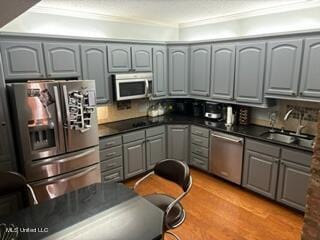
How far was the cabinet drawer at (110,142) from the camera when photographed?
3096mm

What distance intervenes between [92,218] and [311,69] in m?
2.70

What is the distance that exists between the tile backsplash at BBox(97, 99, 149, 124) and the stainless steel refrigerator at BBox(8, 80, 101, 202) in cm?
81

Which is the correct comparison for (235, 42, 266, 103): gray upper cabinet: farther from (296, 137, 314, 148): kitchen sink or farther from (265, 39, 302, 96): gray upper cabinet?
(296, 137, 314, 148): kitchen sink

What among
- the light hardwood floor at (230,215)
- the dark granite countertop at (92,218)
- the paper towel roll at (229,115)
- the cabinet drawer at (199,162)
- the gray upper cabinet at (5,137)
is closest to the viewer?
the dark granite countertop at (92,218)

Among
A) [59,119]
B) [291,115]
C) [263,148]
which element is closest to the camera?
[59,119]

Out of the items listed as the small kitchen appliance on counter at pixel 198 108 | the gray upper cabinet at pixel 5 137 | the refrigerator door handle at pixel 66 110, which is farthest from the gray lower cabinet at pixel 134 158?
the gray upper cabinet at pixel 5 137

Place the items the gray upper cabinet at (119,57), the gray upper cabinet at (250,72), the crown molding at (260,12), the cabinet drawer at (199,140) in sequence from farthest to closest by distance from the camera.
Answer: the cabinet drawer at (199,140) → the gray upper cabinet at (119,57) → the gray upper cabinet at (250,72) → the crown molding at (260,12)

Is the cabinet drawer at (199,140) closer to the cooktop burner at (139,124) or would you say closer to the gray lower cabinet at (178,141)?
the gray lower cabinet at (178,141)

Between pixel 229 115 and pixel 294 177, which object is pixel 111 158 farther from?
pixel 294 177

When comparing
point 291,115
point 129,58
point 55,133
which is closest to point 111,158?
point 55,133

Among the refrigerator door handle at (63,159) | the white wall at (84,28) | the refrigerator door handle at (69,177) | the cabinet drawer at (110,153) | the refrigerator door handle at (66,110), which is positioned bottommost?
the refrigerator door handle at (69,177)

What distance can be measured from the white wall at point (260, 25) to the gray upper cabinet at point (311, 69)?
436 millimetres

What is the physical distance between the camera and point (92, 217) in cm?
151

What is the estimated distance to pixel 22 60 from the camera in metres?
2.55
